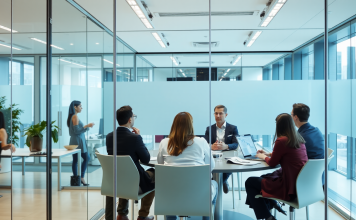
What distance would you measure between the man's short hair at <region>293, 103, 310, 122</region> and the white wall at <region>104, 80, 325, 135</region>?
40 millimetres

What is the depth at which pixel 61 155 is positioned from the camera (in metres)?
3.01

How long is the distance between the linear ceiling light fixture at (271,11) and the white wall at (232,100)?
72 centimetres

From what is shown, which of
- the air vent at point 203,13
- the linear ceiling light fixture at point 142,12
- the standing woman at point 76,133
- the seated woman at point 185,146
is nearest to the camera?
the seated woman at point 185,146

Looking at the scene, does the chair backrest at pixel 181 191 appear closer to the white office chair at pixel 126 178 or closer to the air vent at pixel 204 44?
the white office chair at pixel 126 178

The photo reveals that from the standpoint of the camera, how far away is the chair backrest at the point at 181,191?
2250 millimetres

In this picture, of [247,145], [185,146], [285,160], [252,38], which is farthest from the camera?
[247,145]

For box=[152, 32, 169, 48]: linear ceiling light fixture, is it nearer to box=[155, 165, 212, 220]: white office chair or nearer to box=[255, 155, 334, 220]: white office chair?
box=[155, 165, 212, 220]: white office chair

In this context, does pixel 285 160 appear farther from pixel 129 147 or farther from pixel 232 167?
pixel 129 147

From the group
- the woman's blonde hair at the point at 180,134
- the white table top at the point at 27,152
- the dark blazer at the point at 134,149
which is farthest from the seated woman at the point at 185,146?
the white table top at the point at 27,152

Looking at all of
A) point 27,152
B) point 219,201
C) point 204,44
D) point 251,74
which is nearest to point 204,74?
point 204,44

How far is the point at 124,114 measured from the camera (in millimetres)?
2600

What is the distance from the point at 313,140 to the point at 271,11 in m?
1.37

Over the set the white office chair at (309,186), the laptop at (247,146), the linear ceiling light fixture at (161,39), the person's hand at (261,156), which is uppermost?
the linear ceiling light fixture at (161,39)

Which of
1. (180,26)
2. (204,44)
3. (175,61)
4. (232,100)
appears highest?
(180,26)
